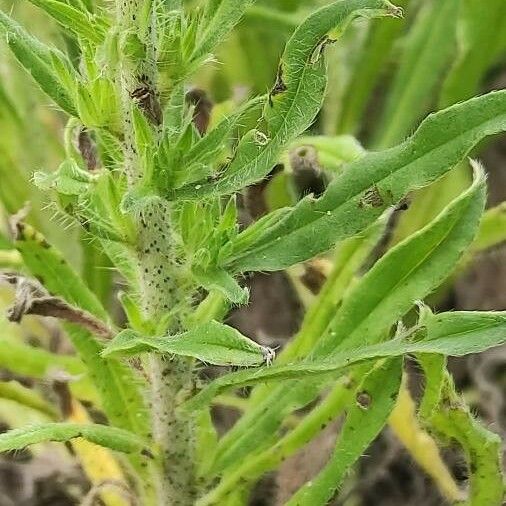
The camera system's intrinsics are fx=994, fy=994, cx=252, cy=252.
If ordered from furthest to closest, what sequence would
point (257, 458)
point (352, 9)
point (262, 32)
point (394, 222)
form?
point (262, 32) → point (394, 222) → point (257, 458) → point (352, 9)

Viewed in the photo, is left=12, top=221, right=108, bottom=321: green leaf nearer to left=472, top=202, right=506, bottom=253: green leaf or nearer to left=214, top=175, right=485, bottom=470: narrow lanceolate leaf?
left=214, top=175, right=485, bottom=470: narrow lanceolate leaf

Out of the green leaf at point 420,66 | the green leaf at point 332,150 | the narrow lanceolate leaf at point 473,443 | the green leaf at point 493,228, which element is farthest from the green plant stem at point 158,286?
the green leaf at point 420,66

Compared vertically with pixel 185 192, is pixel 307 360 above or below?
below

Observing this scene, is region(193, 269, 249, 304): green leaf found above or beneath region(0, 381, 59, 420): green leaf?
above

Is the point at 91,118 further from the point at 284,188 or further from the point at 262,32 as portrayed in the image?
the point at 262,32

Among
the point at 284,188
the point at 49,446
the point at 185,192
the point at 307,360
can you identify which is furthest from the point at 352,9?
the point at 49,446

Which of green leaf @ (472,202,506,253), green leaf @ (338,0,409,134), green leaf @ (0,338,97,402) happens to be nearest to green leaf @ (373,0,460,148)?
green leaf @ (338,0,409,134)
